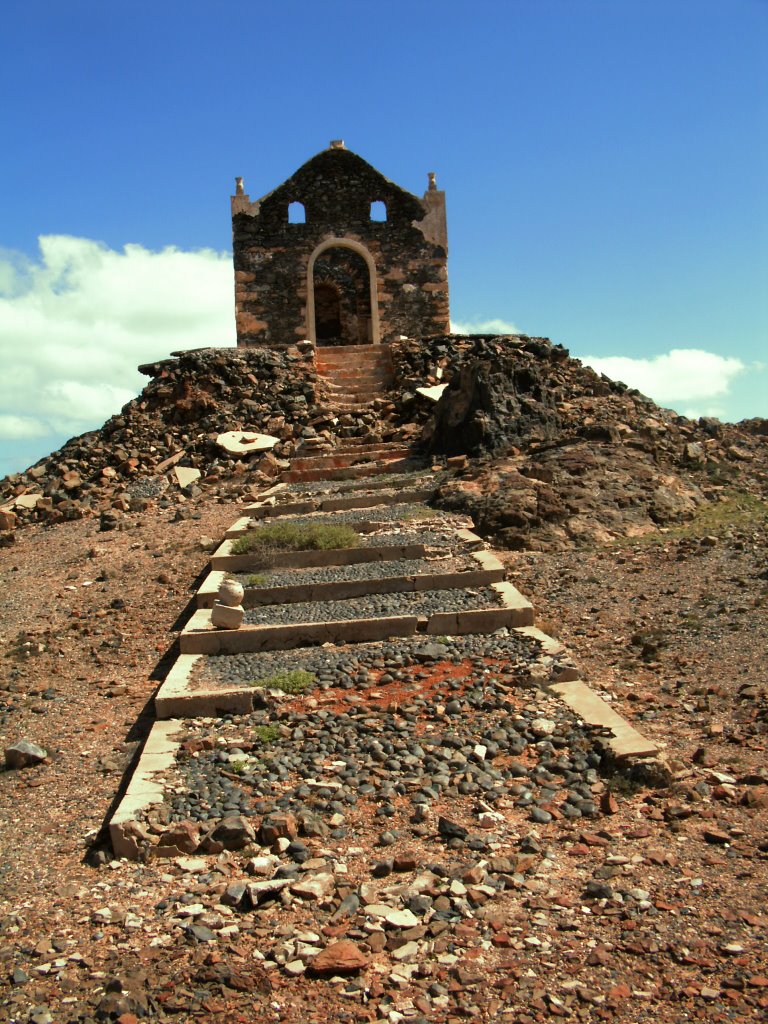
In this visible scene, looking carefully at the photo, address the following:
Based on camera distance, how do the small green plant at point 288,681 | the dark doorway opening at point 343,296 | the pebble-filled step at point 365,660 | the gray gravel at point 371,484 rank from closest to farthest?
the small green plant at point 288,681 → the pebble-filled step at point 365,660 → the gray gravel at point 371,484 → the dark doorway opening at point 343,296

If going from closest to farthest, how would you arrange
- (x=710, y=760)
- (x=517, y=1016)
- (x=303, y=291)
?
(x=517, y=1016)
(x=710, y=760)
(x=303, y=291)

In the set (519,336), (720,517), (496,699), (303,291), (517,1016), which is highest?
(303,291)

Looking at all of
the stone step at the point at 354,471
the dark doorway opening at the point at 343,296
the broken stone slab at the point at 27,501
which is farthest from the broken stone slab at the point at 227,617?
the dark doorway opening at the point at 343,296

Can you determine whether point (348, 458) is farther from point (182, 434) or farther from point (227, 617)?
point (227, 617)

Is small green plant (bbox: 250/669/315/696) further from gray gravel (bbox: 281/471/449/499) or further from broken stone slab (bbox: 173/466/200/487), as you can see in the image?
broken stone slab (bbox: 173/466/200/487)

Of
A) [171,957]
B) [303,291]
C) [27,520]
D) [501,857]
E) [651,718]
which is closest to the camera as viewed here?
[171,957]

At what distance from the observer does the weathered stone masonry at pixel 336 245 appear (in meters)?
20.5

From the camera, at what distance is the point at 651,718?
22.0 feet

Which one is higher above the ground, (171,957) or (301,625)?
(301,625)

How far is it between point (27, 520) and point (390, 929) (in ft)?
42.6

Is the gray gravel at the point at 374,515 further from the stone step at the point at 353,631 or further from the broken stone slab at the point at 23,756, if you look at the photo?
the broken stone slab at the point at 23,756

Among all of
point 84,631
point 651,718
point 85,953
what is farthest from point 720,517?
point 85,953

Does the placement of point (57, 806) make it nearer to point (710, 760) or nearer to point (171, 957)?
point (171, 957)

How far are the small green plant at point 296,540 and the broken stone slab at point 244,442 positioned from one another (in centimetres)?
519
